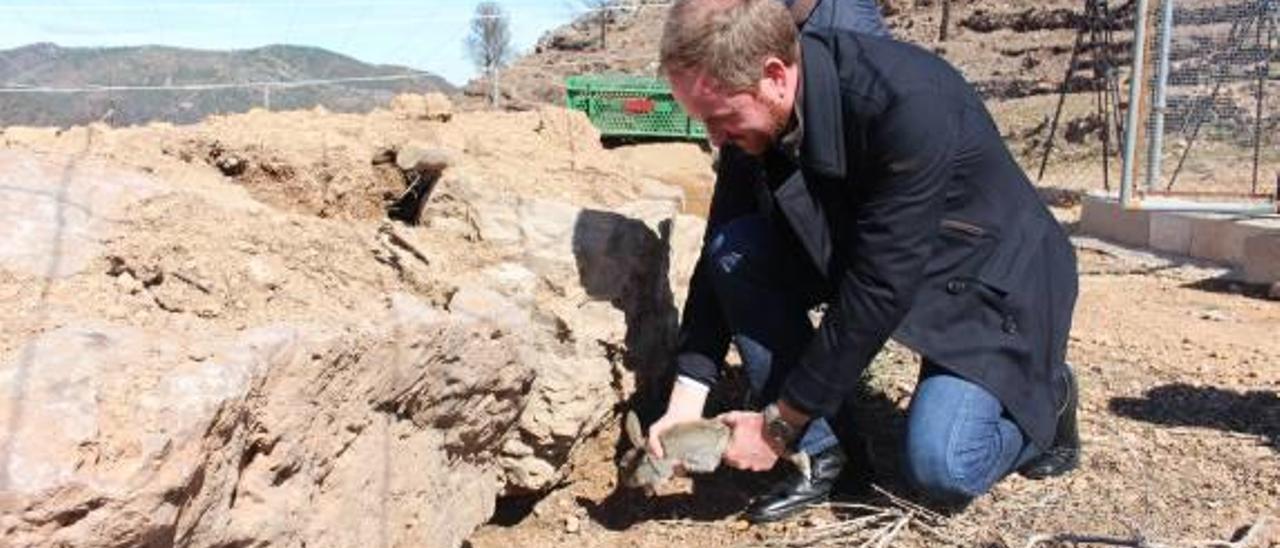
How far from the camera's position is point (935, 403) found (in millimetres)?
2871

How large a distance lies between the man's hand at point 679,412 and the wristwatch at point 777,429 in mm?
179

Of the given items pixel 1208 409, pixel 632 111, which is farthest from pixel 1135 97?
pixel 1208 409

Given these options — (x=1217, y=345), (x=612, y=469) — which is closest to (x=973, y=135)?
(x=612, y=469)

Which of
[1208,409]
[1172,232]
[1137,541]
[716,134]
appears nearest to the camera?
[716,134]

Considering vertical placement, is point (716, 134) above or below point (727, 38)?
below

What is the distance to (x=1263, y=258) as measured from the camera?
6.72 metres

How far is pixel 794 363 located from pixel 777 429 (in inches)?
13.0

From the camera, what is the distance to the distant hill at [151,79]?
27.6 ft

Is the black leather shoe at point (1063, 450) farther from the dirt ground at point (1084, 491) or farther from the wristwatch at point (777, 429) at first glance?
the wristwatch at point (777, 429)

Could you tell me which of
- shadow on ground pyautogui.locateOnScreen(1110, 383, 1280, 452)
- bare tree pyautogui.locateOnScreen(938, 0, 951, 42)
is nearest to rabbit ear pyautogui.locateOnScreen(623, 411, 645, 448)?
shadow on ground pyautogui.locateOnScreen(1110, 383, 1280, 452)

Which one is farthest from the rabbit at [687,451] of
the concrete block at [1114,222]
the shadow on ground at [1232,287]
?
Answer: the concrete block at [1114,222]

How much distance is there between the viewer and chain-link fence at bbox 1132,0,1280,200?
841 cm

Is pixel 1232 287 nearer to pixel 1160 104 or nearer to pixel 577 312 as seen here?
pixel 1160 104

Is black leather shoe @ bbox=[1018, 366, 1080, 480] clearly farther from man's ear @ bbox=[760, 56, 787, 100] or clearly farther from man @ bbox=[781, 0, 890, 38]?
man's ear @ bbox=[760, 56, 787, 100]
